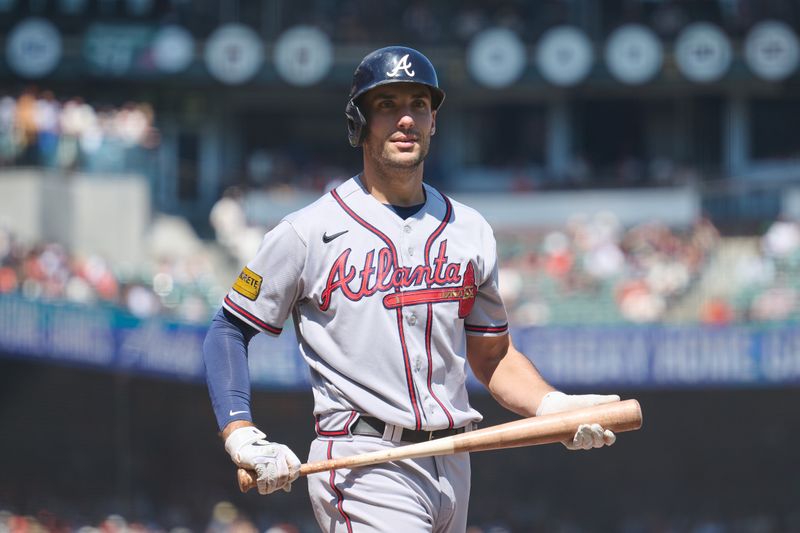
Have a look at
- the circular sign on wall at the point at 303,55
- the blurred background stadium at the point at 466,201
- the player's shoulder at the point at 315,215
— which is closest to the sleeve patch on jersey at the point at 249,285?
the player's shoulder at the point at 315,215

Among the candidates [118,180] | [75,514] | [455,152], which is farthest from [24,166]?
[455,152]

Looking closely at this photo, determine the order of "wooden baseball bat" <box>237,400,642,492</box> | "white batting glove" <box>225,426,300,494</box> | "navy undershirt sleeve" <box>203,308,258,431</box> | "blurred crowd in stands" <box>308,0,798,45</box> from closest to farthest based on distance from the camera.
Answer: "white batting glove" <box>225,426,300,494</box> → "wooden baseball bat" <box>237,400,642,492</box> → "navy undershirt sleeve" <box>203,308,258,431</box> → "blurred crowd in stands" <box>308,0,798,45</box>

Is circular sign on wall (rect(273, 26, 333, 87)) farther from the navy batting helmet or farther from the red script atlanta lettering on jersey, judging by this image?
the red script atlanta lettering on jersey

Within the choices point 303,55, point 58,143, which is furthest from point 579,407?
point 303,55

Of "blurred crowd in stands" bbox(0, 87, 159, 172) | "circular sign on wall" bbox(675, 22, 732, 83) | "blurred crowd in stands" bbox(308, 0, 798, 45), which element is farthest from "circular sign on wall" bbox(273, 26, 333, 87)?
"blurred crowd in stands" bbox(0, 87, 159, 172)

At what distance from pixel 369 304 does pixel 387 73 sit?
21.1 inches

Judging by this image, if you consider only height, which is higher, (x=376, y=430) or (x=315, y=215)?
(x=315, y=215)

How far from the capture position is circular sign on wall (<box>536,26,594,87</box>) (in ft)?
56.3

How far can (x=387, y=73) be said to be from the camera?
2896 mm

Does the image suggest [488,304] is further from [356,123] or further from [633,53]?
[633,53]

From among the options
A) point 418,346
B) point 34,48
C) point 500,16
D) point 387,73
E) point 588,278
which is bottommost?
point 588,278

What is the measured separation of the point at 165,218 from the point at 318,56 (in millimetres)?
5379

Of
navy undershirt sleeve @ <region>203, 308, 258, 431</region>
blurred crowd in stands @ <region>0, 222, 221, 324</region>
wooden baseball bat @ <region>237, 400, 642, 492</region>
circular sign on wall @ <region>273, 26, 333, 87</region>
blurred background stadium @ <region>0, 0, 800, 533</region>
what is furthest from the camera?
circular sign on wall @ <region>273, 26, 333, 87</region>

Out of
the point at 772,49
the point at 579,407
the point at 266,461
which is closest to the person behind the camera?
the point at 266,461
